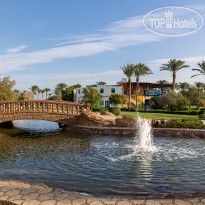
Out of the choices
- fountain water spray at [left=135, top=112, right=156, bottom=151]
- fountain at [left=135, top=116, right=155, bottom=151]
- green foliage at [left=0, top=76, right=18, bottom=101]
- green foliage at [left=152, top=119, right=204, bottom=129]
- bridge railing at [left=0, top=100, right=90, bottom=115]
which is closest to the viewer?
fountain water spray at [left=135, top=112, right=156, bottom=151]

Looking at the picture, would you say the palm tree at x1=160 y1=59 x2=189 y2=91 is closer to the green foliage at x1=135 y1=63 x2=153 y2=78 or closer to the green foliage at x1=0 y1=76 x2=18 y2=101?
the green foliage at x1=135 y1=63 x2=153 y2=78

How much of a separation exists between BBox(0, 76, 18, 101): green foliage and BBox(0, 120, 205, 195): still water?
21883 millimetres

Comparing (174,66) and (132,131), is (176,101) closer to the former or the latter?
(174,66)

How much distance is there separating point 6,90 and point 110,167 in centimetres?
2872

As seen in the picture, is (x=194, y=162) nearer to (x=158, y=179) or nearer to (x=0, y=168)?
(x=158, y=179)

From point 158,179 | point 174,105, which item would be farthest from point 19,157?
point 174,105

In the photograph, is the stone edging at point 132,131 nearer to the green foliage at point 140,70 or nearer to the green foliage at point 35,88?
the green foliage at point 140,70

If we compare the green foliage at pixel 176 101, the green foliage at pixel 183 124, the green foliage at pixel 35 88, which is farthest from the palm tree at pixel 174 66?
the green foliage at pixel 35 88

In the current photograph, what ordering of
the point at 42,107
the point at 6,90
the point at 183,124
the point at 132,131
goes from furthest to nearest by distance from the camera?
the point at 6,90 < the point at 42,107 < the point at 183,124 < the point at 132,131

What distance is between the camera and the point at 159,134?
1652 centimetres

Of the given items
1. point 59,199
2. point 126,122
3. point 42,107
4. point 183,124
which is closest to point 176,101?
point 183,124

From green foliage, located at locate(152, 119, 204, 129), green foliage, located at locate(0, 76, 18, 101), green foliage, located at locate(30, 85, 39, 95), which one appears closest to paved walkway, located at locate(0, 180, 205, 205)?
green foliage, located at locate(152, 119, 204, 129)

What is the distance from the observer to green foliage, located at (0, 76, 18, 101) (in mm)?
32250

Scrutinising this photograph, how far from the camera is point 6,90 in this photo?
107ft
